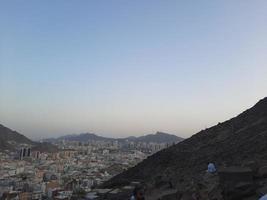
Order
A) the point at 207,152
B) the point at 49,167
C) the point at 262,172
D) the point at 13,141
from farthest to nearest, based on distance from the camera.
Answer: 1. the point at 13,141
2. the point at 49,167
3. the point at 207,152
4. the point at 262,172

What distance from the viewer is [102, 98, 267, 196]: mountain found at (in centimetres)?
1177

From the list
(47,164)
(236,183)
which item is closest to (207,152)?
(236,183)

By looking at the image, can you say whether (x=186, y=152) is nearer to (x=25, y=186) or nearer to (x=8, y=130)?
(x=25, y=186)

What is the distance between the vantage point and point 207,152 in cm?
1527

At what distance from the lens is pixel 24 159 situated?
11075cm

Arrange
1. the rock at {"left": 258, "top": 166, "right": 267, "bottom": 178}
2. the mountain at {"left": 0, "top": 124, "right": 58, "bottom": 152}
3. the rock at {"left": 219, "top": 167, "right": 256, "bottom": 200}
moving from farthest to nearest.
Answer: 1. the mountain at {"left": 0, "top": 124, "right": 58, "bottom": 152}
2. the rock at {"left": 258, "top": 166, "right": 267, "bottom": 178}
3. the rock at {"left": 219, "top": 167, "right": 256, "bottom": 200}

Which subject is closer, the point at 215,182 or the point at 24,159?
the point at 215,182

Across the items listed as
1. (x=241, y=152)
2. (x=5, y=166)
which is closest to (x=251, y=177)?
(x=241, y=152)

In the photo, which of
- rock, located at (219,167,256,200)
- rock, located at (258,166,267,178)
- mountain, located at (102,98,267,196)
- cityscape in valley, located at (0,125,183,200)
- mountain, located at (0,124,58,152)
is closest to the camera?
rock, located at (219,167,256,200)

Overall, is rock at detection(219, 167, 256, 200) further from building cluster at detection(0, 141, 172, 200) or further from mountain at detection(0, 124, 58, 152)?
mountain at detection(0, 124, 58, 152)

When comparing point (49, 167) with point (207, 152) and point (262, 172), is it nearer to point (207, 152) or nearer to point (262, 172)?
point (207, 152)

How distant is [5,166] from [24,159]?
60.5ft

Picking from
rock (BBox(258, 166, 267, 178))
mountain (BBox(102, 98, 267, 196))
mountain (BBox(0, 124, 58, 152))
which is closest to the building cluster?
mountain (BBox(0, 124, 58, 152))

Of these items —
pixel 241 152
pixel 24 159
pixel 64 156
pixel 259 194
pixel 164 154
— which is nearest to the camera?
pixel 259 194
